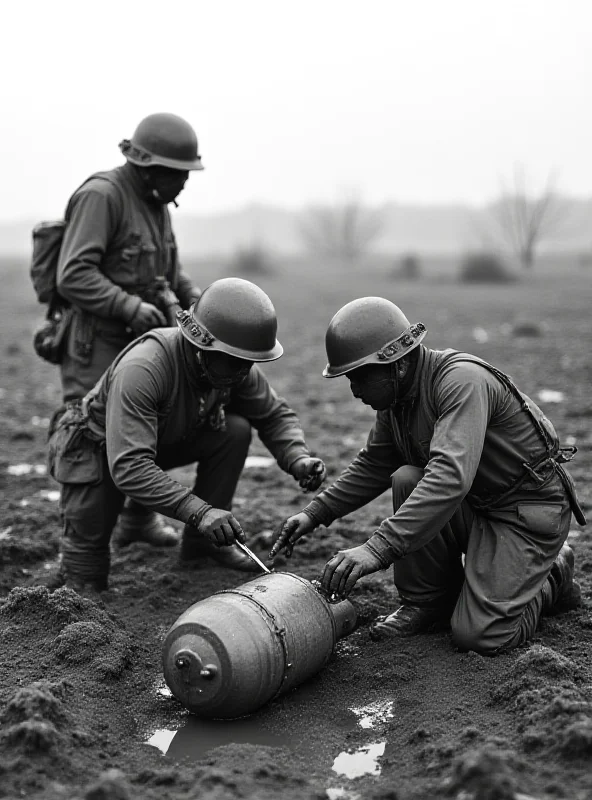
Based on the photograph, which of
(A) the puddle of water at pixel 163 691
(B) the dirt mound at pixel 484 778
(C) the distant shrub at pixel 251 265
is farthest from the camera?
(C) the distant shrub at pixel 251 265

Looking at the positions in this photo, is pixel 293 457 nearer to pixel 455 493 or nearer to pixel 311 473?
pixel 311 473

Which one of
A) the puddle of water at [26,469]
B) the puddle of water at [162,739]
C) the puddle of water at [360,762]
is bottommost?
the puddle of water at [26,469]

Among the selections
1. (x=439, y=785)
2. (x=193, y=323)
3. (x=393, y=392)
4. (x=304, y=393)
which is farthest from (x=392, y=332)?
(x=304, y=393)

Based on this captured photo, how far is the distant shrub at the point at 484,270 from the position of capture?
29.1 meters

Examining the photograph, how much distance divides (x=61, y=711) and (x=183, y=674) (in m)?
0.52

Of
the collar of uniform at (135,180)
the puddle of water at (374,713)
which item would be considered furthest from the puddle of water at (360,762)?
the collar of uniform at (135,180)

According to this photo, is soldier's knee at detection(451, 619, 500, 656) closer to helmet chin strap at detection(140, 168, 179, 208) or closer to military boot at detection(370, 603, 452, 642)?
military boot at detection(370, 603, 452, 642)

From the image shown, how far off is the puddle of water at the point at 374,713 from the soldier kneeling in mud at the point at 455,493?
1.70ft

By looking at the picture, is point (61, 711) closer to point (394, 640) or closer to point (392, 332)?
point (394, 640)

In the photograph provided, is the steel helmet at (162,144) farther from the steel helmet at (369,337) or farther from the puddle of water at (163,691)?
the puddle of water at (163,691)

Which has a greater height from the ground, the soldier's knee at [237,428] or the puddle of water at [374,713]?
the soldier's knee at [237,428]

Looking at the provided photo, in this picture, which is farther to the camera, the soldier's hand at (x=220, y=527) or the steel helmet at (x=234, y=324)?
the steel helmet at (x=234, y=324)

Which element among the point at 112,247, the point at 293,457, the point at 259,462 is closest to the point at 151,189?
the point at 112,247

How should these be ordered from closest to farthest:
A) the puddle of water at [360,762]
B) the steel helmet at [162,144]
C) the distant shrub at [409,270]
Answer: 1. the puddle of water at [360,762]
2. the steel helmet at [162,144]
3. the distant shrub at [409,270]
